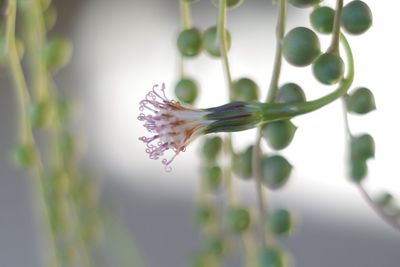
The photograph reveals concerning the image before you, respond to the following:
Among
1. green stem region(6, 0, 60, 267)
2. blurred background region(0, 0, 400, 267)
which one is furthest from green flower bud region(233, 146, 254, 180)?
blurred background region(0, 0, 400, 267)

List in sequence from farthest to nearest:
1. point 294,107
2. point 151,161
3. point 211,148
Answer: point 151,161
point 211,148
point 294,107

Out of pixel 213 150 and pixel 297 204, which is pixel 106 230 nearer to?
pixel 213 150

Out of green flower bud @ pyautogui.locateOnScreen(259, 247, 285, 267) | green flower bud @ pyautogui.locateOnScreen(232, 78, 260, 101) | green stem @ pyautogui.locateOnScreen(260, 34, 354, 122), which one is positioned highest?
green flower bud @ pyautogui.locateOnScreen(232, 78, 260, 101)

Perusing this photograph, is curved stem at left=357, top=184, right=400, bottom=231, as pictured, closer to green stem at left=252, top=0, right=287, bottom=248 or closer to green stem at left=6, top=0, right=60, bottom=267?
green stem at left=252, top=0, right=287, bottom=248

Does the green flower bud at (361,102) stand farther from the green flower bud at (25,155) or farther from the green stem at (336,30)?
the green flower bud at (25,155)

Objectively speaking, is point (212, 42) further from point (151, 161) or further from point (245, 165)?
point (151, 161)

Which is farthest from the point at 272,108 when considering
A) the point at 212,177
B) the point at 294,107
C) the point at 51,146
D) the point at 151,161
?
the point at 151,161

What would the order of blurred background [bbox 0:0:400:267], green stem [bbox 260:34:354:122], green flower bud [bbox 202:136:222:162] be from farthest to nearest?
blurred background [bbox 0:0:400:267]
green flower bud [bbox 202:136:222:162]
green stem [bbox 260:34:354:122]
